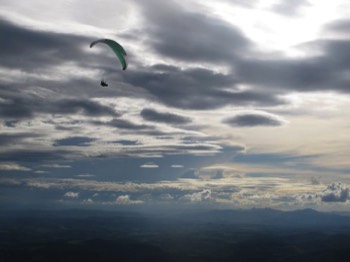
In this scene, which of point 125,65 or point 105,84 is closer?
point 105,84

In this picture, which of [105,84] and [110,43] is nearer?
[105,84]

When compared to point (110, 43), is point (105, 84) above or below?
below

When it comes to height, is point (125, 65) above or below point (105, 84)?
above
